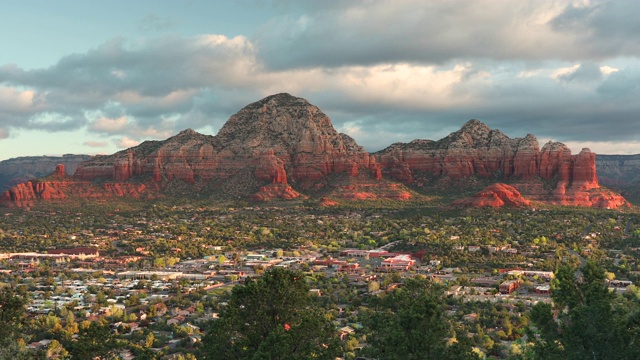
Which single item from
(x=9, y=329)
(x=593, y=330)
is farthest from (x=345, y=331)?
(x=9, y=329)

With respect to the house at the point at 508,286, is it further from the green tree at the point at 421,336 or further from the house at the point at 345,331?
the green tree at the point at 421,336

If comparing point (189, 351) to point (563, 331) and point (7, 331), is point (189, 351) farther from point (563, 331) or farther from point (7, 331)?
point (563, 331)

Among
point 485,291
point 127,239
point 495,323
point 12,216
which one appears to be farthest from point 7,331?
point 12,216

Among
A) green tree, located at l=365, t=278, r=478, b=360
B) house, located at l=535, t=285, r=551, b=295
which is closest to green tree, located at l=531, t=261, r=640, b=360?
green tree, located at l=365, t=278, r=478, b=360

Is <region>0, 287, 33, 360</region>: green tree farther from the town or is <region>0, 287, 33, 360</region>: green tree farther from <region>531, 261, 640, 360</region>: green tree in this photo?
<region>531, 261, 640, 360</region>: green tree

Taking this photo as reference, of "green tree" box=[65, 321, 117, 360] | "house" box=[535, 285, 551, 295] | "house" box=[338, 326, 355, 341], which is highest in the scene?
"green tree" box=[65, 321, 117, 360]

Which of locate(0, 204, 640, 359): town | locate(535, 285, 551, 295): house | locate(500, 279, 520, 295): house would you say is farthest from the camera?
locate(500, 279, 520, 295): house
